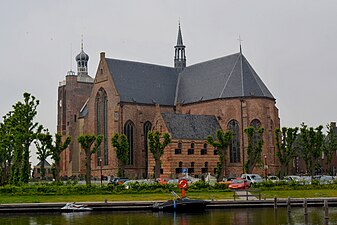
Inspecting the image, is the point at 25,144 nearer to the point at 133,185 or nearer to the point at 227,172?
the point at 133,185

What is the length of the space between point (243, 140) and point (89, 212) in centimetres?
4314

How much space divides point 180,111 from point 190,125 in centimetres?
884

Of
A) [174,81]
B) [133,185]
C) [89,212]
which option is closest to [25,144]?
[133,185]

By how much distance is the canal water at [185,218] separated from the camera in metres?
32.0

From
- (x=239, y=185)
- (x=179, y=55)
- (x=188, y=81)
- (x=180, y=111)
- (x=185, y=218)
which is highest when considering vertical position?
(x=179, y=55)

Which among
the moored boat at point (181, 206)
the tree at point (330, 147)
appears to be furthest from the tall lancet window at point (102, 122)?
the moored boat at point (181, 206)

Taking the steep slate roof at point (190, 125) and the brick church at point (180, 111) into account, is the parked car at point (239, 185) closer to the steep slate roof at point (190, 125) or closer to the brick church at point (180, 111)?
the brick church at point (180, 111)

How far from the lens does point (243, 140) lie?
79375 mm

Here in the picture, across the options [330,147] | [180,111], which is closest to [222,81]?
[180,111]

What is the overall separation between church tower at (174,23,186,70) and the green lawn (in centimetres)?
5108

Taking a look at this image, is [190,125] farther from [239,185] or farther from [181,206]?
[181,206]

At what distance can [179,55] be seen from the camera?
9944cm

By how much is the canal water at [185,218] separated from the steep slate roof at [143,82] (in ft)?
153

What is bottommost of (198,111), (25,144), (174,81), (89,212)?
(89,212)
